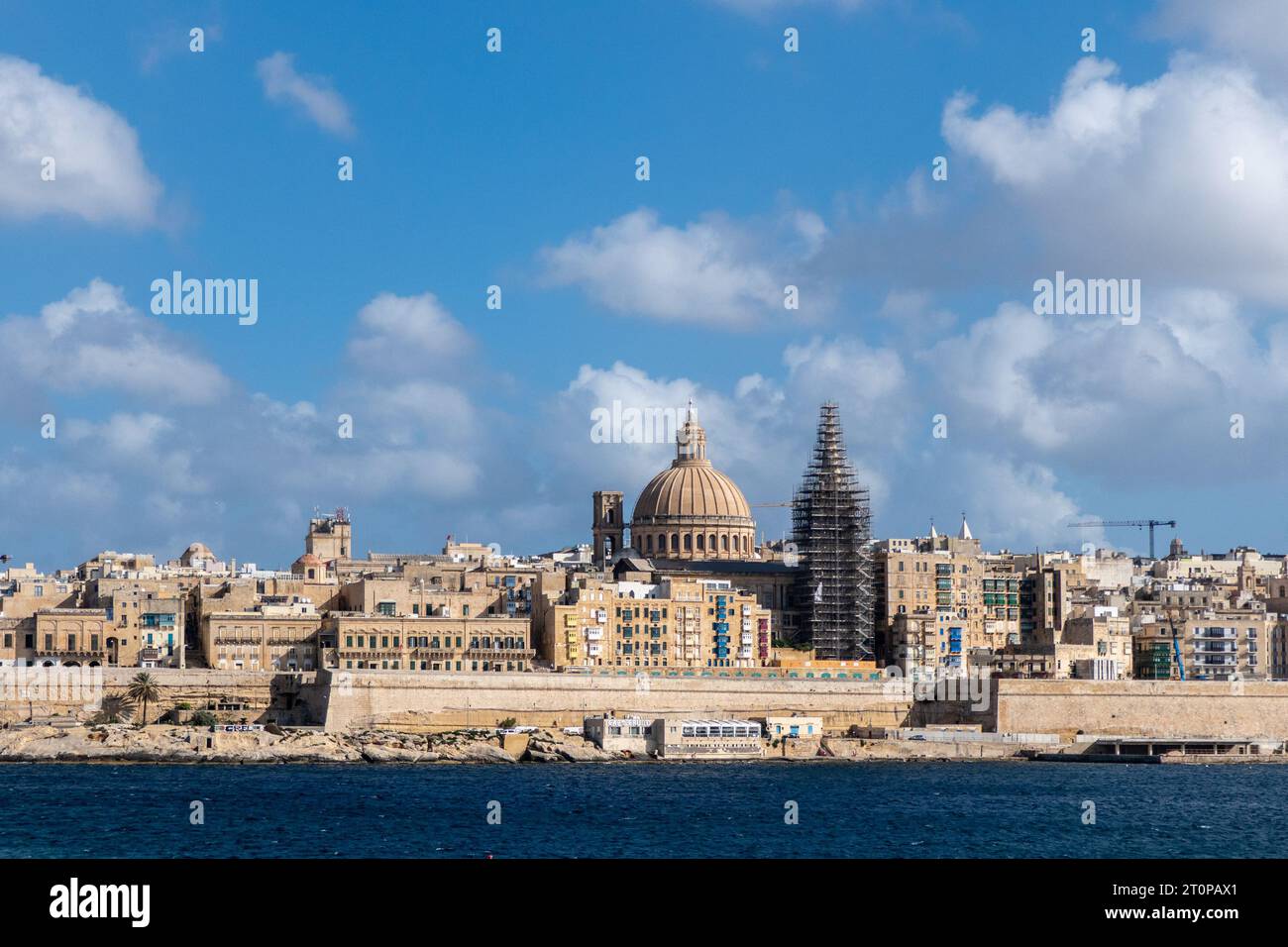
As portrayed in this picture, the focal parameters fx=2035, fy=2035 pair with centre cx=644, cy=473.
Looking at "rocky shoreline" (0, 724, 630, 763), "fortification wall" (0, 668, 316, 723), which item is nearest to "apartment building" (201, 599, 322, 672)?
"fortification wall" (0, 668, 316, 723)

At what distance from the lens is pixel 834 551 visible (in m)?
89.7

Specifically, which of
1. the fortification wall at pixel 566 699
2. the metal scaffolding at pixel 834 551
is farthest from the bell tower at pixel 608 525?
the fortification wall at pixel 566 699

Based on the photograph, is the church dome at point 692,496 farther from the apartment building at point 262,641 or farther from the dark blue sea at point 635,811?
the dark blue sea at point 635,811

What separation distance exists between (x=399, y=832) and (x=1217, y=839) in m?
18.1

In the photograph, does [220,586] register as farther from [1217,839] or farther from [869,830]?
[1217,839]

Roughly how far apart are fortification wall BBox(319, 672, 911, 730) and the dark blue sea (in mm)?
6122

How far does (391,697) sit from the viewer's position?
7275cm

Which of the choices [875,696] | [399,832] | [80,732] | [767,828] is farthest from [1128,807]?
[80,732]

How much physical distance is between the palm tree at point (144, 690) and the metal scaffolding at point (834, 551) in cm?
2906

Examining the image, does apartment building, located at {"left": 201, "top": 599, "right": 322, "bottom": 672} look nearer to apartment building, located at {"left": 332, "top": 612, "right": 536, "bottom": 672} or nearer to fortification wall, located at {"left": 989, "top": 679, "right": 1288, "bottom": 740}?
apartment building, located at {"left": 332, "top": 612, "right": 536, "bottom": 672}

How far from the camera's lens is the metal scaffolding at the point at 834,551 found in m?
88.0

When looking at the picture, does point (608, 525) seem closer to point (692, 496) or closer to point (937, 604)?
point (692, 496)

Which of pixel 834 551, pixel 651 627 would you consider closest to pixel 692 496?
pixel 834 551

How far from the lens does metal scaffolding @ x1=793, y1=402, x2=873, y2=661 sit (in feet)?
289
